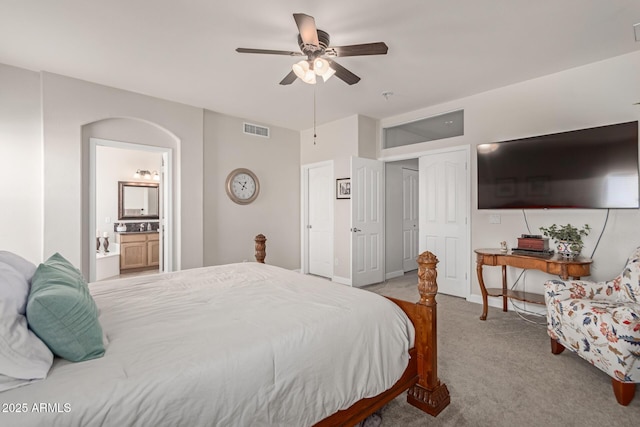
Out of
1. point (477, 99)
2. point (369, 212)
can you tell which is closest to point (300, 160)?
point (369, 212)

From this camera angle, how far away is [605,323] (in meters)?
1.95

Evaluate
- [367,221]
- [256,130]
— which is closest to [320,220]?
[367,221]

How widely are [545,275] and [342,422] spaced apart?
10.6ft

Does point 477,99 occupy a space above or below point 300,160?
above

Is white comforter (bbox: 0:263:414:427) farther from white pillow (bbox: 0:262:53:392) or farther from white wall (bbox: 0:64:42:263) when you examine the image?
white wall (bbox: 0:64:42:263)

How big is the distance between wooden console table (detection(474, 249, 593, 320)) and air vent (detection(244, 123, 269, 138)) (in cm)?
395

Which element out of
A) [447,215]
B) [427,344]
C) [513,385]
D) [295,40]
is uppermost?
[295,40]

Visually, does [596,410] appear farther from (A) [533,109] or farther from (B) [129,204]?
(B) [129,204]

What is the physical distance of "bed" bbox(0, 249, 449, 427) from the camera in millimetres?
997

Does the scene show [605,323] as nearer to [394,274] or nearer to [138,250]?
[394,274]

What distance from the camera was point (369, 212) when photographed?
5031 mm

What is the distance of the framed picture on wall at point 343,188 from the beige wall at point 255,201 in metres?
1.08

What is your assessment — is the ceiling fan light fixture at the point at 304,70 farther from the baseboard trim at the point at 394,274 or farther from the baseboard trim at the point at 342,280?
the baseboard trim at the point at 394,274

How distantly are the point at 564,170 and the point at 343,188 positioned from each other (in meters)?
2.91
